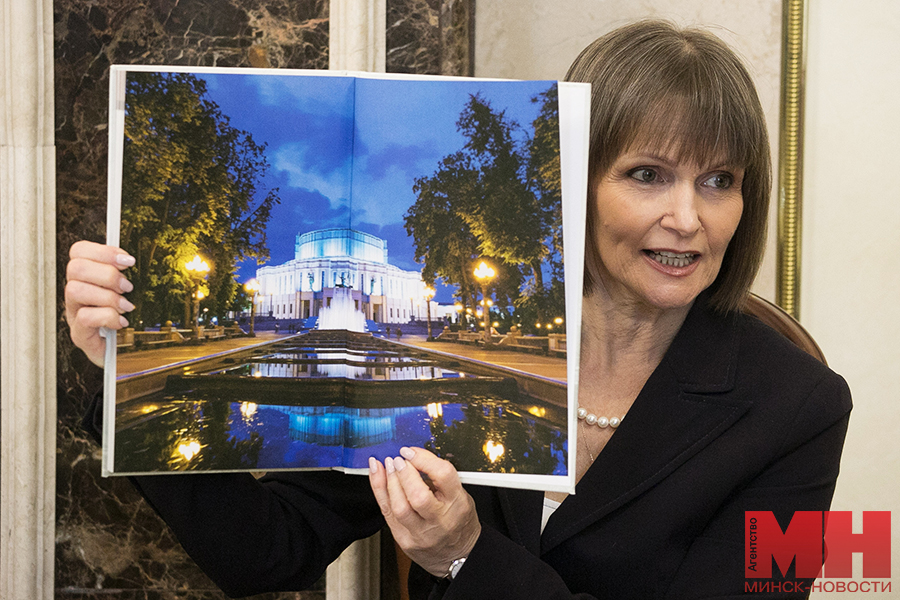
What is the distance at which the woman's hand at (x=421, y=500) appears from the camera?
2.67ft

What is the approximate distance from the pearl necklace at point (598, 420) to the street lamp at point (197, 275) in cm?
65

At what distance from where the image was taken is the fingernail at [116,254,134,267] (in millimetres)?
790

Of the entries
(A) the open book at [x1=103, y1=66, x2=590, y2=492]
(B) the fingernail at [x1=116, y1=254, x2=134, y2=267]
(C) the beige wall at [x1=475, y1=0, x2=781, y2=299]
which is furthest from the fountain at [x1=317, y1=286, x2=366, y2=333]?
(C) the beige wall at [x1=475, y1=0, x2=781, y2=299]

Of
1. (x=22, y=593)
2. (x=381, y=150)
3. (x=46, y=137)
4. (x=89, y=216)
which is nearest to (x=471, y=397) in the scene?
(x=381, y=150)

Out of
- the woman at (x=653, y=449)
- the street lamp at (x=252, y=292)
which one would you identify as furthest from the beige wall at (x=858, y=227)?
the street lamp at (x=252, y=292)

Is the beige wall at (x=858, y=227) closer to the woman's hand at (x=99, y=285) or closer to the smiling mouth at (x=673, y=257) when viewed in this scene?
the smiling mouth at (x=673, y=257)

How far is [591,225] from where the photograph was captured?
→ 108 centimetres

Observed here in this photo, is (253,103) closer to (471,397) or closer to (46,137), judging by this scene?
(471,397)

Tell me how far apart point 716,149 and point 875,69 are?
1122mm

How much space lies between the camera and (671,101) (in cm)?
100

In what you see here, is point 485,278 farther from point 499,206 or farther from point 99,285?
point 99,285

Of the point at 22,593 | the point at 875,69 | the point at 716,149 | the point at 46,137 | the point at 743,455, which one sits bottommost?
the point at 22,593

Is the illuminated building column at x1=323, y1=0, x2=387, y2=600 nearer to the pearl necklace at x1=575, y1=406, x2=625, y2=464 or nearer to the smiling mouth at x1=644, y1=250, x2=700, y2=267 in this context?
the pearl necklace at x1=575, y1=406, x2=625, y2=464

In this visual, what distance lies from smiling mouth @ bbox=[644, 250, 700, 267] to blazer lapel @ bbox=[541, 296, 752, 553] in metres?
0.19
